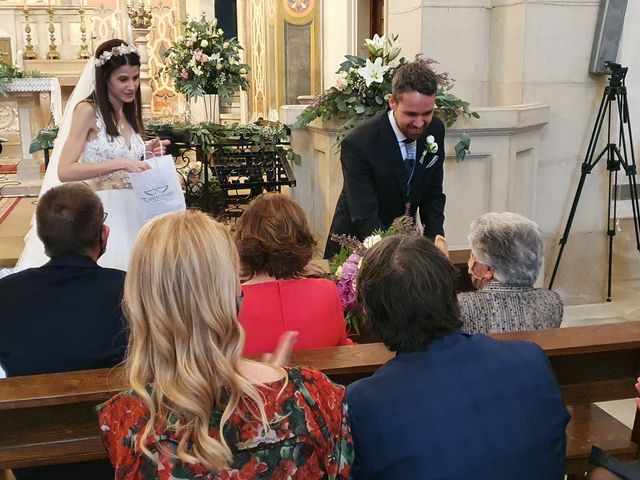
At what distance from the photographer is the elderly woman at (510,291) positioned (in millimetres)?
2324

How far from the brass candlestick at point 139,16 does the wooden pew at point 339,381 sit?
977 centimetres

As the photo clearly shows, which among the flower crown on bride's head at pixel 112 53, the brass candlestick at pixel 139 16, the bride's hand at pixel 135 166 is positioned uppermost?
the brass candlestick at pixel 139 16

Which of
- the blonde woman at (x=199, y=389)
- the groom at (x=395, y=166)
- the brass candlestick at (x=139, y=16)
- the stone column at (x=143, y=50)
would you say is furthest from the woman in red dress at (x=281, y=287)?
the brass candlestick at (x=139, y=16)

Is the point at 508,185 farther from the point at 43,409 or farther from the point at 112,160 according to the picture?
the point at 43,409

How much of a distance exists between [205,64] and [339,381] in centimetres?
577

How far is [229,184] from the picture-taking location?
20.5ft

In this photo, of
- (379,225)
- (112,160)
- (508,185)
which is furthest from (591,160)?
(112,160)

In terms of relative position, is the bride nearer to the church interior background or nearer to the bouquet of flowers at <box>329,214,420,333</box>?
the bouquet of flowers at <box>329,214,420,333</box>

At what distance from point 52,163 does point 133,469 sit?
335cm

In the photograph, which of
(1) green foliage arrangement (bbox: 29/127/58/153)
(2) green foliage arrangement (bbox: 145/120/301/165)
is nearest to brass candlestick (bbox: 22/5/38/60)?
(2) green foliage arrangement (bbox: 145/120/301/165)

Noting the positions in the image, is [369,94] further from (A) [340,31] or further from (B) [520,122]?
(A) [340,31]

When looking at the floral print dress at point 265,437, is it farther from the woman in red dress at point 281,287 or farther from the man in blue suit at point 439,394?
the woman in red dress at point 281,287

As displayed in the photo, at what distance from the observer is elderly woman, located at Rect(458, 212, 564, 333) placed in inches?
91.5

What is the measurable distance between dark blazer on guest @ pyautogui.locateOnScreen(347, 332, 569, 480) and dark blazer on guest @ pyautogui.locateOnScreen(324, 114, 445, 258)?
1.77m
